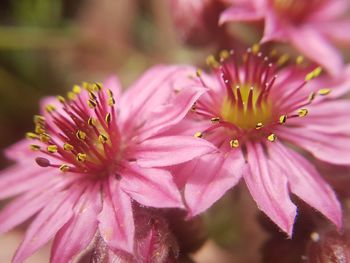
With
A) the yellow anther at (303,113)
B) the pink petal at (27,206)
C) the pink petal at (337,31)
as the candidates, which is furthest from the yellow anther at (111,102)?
the pink petal at (337,31)

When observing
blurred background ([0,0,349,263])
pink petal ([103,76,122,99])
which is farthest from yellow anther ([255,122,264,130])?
blurred background ([0,0,349,263])

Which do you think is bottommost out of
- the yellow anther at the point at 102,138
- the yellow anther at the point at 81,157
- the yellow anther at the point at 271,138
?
the yellow anther at the point at 81,157

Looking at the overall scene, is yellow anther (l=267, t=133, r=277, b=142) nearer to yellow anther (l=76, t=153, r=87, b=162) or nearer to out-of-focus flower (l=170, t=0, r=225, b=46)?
yellow anther (l=76, t=153, r=87, b=162)

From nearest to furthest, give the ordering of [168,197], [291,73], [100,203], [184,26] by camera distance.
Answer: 1. [168,197]
2. [100,203]
3. [291,73]
4. [184,26]

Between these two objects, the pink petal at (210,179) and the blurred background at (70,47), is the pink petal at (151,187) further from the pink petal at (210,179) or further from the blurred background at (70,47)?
the blurred background at (70,47)

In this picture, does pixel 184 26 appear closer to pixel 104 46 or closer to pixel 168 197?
pixel 168 197

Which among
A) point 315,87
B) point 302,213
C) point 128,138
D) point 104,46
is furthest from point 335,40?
point 104,46

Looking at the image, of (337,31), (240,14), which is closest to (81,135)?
(240,14)
